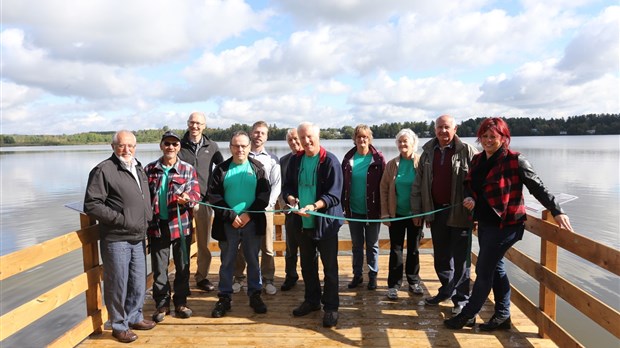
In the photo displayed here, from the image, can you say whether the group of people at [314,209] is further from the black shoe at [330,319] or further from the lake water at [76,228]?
the lake water at [76,228]

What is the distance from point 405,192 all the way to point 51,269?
8045mm

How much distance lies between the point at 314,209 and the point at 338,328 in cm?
115

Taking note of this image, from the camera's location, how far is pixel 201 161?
4.69 metres

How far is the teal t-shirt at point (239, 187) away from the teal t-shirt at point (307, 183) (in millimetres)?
485

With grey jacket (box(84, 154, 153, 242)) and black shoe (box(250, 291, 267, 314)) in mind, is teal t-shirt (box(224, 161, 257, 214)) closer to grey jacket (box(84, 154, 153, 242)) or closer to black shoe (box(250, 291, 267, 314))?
grey jacket (box(84, 154, 153, 242))

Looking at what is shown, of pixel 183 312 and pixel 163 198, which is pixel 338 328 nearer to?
pixel 183 312

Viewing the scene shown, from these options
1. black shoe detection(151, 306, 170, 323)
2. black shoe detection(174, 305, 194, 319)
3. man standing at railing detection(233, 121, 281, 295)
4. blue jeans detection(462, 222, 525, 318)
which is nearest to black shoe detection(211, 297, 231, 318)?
black shoe detection(174, 305, 194, 319)

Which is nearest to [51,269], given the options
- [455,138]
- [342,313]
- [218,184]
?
[218,184]

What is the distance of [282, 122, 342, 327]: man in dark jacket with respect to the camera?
11.8 ft

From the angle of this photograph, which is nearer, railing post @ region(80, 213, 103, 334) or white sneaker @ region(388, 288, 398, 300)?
railing post @ region(80, 213, 103, 334)

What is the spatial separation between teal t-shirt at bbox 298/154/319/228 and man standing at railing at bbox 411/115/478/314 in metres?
1.05

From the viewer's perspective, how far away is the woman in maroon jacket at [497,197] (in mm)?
3084

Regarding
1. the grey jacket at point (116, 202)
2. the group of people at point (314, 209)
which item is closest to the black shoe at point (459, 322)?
the group of people at point (314, 209)

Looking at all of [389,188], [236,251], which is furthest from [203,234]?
[389,188]
